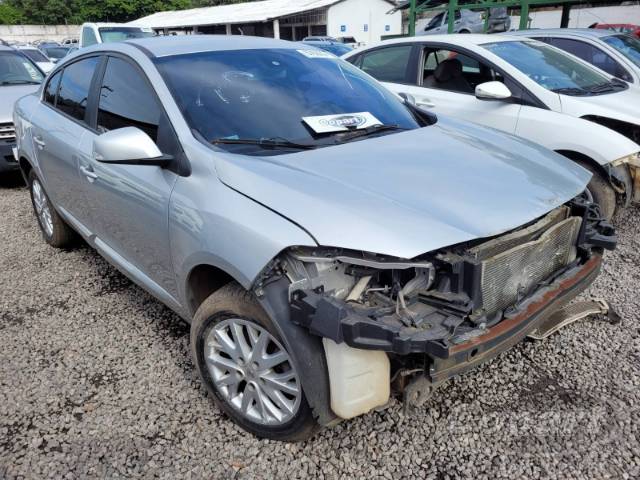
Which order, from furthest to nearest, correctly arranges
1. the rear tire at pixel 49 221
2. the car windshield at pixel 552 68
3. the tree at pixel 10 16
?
1. the tree at pixel 10 16
2. the car windshield at pixel 552 68
3. the rear tire at pixel 49 221

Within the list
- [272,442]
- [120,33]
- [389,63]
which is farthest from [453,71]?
[120,33]

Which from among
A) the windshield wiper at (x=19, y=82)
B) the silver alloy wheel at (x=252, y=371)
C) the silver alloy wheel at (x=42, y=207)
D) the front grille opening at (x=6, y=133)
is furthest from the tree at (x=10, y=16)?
the silver alloy wheel at (x=252, y=371)

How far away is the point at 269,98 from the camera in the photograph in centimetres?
279

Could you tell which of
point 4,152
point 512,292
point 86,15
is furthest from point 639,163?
point 86,15

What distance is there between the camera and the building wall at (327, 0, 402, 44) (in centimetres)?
3669

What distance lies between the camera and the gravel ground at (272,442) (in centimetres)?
224

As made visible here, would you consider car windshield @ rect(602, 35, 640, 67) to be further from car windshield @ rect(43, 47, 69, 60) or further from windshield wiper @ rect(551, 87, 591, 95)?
car windshield @ rect(43, 47, 69, 60)

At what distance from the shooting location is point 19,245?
15.9 feet

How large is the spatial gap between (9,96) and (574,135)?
685 centimetres

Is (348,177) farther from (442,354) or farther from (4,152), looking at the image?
(4,152)

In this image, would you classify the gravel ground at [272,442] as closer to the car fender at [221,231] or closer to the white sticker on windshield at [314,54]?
the car fender at [221,231]

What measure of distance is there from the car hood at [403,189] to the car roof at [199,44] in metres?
1.03

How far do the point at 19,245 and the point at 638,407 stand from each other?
4978 millimetres

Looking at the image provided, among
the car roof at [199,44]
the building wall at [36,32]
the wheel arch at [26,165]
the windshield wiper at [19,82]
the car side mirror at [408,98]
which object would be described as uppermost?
the car roof at [199,44]
